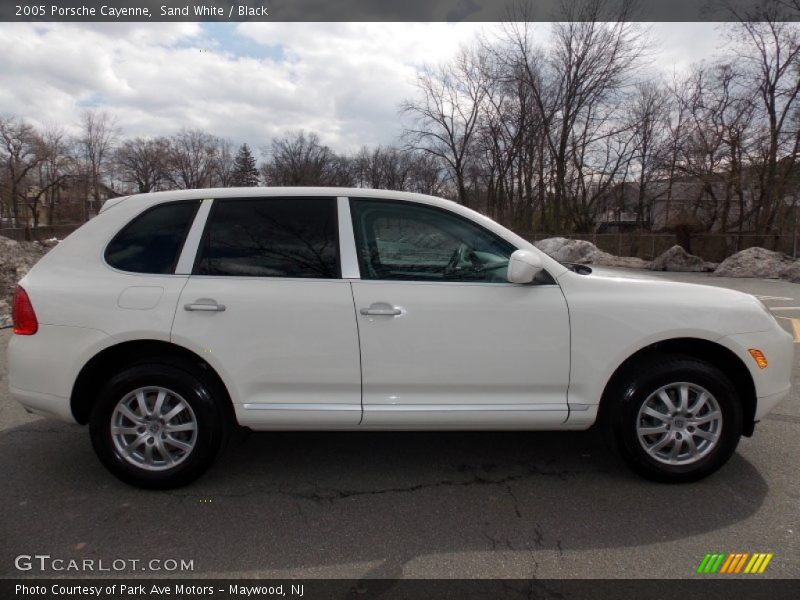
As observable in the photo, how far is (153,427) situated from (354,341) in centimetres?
132

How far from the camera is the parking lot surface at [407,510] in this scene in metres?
2.45

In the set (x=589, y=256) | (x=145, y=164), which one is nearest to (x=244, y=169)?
(x=145, y=164)

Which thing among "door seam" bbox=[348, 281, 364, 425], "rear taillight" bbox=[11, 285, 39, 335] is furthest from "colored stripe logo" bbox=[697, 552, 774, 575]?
"rear taillight" bbox=[11, 285, 39, 335]

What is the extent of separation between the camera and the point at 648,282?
3.16 metres

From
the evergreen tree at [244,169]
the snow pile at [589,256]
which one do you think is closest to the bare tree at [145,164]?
the evergreen tree at [244,169]

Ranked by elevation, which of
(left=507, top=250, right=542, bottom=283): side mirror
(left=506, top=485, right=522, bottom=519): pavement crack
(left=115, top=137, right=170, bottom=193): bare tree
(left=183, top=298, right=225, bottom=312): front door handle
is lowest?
(left=506, top=485, right=522, bottom=519): pavement crack

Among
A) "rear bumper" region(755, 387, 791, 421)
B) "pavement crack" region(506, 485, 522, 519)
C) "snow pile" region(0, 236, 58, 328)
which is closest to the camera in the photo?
"pavement crack" region(506, 485, 522, 519)

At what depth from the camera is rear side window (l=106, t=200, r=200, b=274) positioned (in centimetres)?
303

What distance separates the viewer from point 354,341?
2910mm

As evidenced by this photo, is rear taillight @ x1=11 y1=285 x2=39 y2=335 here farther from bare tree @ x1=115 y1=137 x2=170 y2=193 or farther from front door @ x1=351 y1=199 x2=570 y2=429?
bare tree @ x1=115 y1=137 x2=170 y2=193

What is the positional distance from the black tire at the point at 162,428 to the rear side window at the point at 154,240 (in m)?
0.61

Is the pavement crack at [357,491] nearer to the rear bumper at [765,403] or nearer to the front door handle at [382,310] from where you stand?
the front door handle at [382,310]

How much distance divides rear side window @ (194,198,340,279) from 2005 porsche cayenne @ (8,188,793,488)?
12 millimetres

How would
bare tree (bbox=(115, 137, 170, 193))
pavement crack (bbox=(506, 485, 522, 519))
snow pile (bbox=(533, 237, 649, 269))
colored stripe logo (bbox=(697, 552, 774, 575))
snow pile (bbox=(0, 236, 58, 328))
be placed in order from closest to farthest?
1. colored stripe logo (bbox=(697, 552, 774, 575))
2. pavement crack (bbox=(506, 485, 522, 519))
3. snow pile (bbox=(0, 236, 58, 328))
4. snow pile (bbox=(533, 237, 649, 269))
5. bare tree (bbox=(115, 137, 170, 193))
